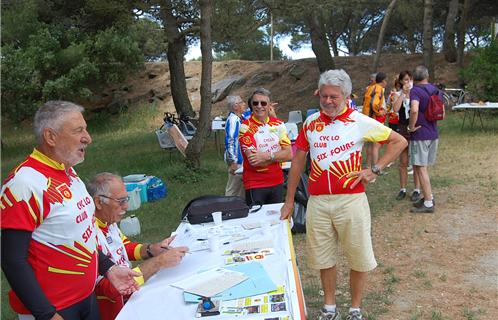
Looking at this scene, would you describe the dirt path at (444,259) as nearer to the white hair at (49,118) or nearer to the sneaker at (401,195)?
the sneaker at (401,195)

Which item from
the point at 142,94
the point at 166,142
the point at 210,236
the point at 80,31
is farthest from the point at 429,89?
the point at 142,94

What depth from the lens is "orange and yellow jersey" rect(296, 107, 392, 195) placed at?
2.96 meters

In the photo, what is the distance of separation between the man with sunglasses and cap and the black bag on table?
2.35 feet

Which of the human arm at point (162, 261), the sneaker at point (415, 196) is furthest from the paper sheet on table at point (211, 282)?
the sneaker at point (415, 196)

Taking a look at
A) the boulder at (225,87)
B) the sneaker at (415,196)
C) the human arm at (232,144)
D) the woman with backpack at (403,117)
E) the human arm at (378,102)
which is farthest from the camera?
the boulder at (225,87)

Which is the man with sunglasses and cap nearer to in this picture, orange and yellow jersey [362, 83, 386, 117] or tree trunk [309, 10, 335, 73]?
orange and yellow jersey [362, 83, 386, 117]

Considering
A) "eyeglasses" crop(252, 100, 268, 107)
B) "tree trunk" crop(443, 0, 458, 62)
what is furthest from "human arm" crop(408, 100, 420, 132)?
"tree trunk" crop(443, 0, 458, 62)

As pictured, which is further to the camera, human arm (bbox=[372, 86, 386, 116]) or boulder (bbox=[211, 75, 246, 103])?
boulder (bbox=[211, 75, 246, 103])

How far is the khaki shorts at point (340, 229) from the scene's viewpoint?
2.98m

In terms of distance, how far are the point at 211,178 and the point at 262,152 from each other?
4463mm

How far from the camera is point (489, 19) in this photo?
735 inches

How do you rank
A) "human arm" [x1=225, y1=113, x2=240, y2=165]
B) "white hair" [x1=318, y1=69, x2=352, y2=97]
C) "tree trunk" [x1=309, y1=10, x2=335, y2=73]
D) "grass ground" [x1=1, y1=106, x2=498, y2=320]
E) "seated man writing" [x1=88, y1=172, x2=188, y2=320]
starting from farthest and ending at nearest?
"tree trunk" [x1=309, y1=10, x2=335, y2=73], "human arm" [x1=225, y1=113, x2=240, y2=165], "grass ground" [x1=1, y1=106, x2=498, y2=320], "white hair" [x1=318, y1=69, x2=352, y2=97], "seated man writing" [x1=88, y1=172, x2=188, y2=320]

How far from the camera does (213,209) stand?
328 centimetres

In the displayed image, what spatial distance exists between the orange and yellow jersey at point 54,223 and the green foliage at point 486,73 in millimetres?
12274
